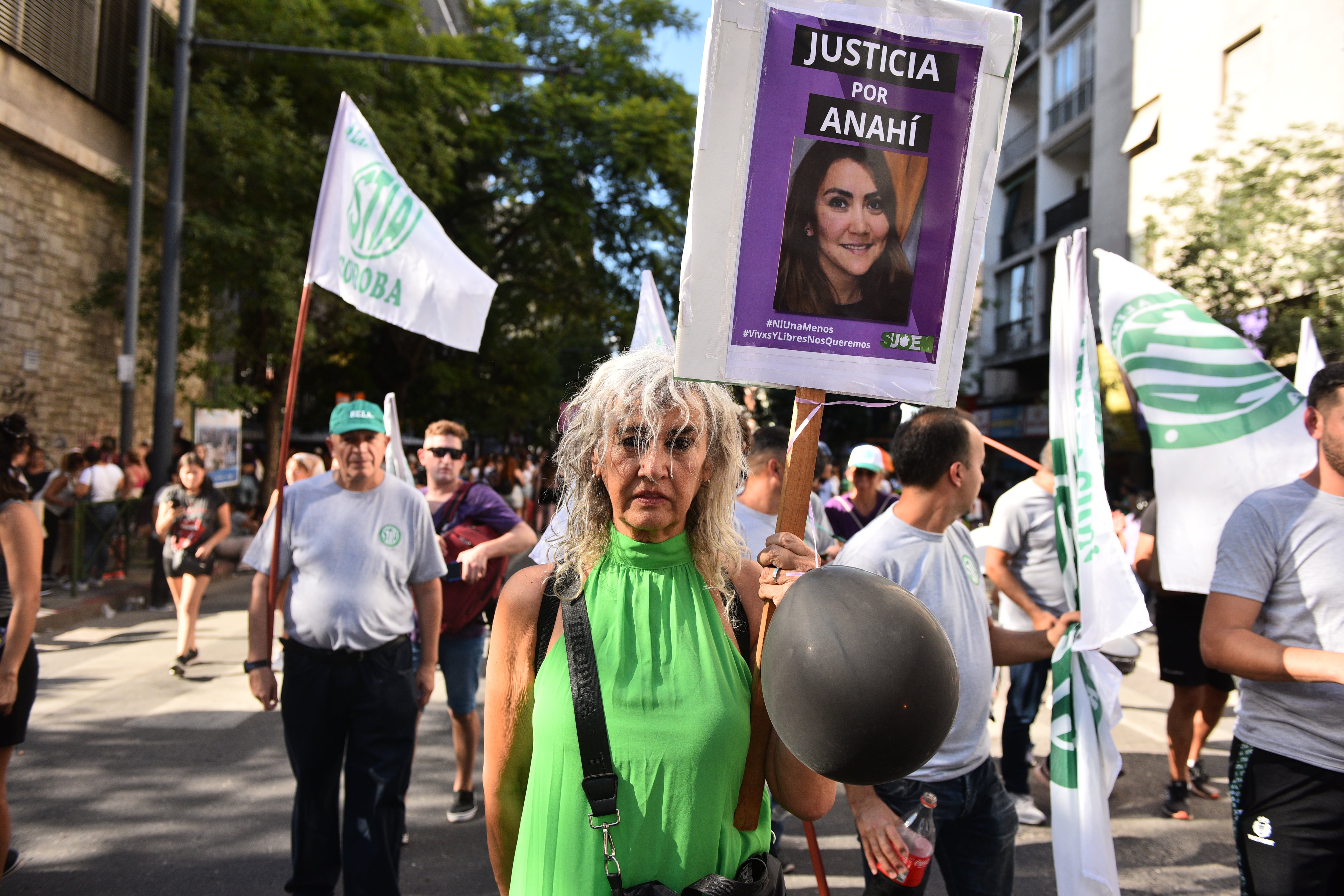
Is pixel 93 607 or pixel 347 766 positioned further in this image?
pixel 93 607

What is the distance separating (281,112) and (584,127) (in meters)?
6.83

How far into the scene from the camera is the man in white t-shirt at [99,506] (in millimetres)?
10633

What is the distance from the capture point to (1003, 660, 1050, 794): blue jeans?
4.72 m

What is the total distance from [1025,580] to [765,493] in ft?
5.20

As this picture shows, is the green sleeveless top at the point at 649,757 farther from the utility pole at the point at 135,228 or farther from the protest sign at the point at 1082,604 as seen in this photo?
the utility pole at the point at 135,228

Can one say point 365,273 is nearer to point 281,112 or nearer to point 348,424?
point 348,424

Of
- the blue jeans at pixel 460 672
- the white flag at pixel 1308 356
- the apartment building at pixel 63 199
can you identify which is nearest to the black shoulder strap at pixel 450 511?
the blue jeans at pixel 460 672

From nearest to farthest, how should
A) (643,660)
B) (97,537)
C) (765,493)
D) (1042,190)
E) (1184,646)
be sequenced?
(643,660)
(765,493)
(1184,646)
(97,537)
(1042,190)

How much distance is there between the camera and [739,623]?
191 centimetres

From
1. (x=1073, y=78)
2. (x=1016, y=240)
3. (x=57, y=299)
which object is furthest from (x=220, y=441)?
(x=1016, y=240)

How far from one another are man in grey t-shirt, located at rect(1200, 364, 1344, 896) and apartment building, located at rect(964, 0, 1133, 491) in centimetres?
1900

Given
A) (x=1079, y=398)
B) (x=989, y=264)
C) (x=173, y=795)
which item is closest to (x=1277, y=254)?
(x=1079, y=398)

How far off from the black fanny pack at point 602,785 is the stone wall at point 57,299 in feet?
41.5

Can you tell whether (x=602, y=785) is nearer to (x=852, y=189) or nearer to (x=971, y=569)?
(x=852, y=189)
